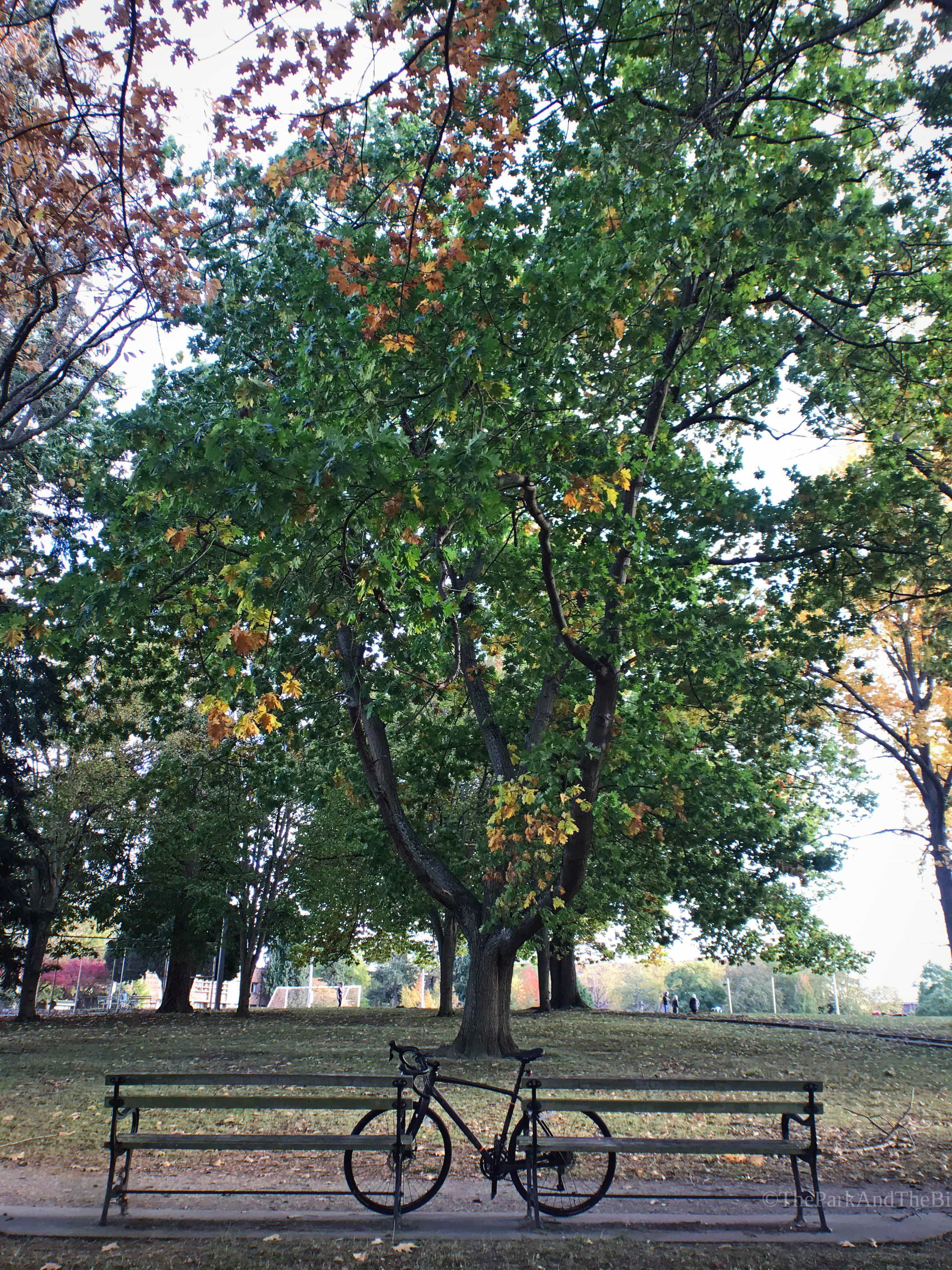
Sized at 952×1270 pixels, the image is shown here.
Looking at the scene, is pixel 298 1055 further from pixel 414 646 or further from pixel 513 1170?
pixel 513 1170

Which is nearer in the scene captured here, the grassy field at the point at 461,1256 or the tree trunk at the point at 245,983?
the grassy field at the point at 461,1256

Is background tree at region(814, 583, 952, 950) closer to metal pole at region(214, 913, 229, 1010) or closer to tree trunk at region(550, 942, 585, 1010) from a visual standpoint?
tree trunk at region(550, 942, 585, 1010)

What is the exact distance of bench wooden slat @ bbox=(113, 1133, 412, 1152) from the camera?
5.03m

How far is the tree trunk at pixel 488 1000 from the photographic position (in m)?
12.5

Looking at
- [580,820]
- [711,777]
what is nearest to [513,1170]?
[580,820]

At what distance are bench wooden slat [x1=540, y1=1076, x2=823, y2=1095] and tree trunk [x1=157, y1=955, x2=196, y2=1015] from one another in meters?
27.5

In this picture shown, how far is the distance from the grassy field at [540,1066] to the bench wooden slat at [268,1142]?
157 cm

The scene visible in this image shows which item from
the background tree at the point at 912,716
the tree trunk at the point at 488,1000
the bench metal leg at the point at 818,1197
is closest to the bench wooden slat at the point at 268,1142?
the bench metal leg at the point at 818,1197

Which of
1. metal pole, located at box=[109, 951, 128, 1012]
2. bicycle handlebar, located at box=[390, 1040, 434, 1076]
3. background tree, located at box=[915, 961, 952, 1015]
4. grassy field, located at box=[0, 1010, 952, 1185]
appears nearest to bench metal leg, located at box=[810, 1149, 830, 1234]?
grassy field, located at box=[0, 1010, 952, 1185]

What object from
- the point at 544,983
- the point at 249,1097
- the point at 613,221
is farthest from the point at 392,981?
the point at 613,221

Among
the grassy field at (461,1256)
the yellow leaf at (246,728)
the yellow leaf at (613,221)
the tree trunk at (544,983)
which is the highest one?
the yellow leaf at (613,221)

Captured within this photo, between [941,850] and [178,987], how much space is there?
24.3 meters

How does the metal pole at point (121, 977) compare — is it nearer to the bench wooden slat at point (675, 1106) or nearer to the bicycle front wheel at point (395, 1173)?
the bicycle front wheel at point (395, 1173)

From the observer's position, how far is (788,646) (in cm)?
1252
